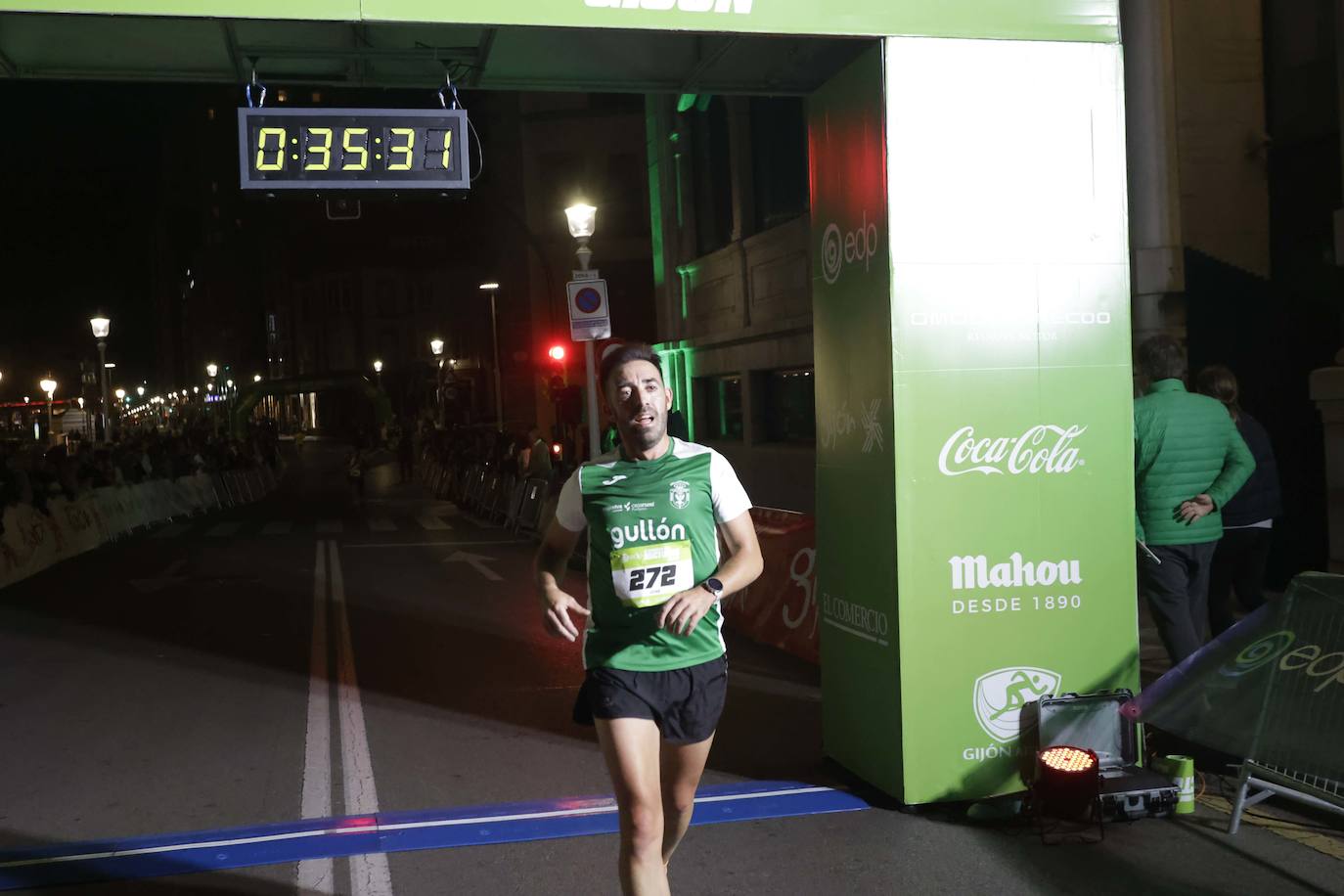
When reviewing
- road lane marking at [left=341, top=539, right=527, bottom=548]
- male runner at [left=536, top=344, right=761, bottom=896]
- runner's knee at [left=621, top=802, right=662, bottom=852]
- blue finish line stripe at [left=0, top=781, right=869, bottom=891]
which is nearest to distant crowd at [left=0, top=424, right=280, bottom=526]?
road lane marking at [left=341, top=539, right=527, bottom=548]

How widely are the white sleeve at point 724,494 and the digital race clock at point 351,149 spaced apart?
10.2ft

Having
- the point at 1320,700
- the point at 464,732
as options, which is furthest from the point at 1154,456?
the point at 464,732

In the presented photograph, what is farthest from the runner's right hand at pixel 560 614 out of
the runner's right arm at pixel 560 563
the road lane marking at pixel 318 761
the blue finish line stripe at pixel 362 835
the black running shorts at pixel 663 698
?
the blue finish line stripe at pixel 362 835

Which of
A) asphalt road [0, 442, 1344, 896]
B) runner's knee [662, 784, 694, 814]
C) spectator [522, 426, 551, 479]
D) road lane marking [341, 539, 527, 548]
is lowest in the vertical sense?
road lane marking [341, 539, 527, 548]

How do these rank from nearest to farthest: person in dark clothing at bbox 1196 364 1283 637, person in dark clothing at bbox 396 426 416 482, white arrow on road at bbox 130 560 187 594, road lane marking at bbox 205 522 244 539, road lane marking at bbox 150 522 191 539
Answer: person in dark clothing at bbox 1196 364 1283 637, white arrow on road at bbox 130 560 187 594, road lane marking at bbox 205 522 244 539, road lane marking at bbox 150 522 191 539, person in dark clothing at bbox 396 426 416 482

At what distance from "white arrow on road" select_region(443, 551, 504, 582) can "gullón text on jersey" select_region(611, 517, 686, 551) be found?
11914 millimetres

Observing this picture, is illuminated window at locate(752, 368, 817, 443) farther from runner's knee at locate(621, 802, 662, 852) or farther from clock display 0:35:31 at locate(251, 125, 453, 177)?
runner's knee at locate(621, 802, 662, 852)

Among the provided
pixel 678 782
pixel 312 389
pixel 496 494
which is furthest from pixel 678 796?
pixel 312 389

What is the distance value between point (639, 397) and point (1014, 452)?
2585 mm

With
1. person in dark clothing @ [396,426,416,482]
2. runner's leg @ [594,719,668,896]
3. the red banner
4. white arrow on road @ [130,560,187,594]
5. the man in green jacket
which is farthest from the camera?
person in dark clothing @ [396,426,416,482]

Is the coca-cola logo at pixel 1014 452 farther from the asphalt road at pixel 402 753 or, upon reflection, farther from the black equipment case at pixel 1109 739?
the asphalt road at pixel 402 753

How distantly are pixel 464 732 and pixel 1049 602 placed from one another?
12.6 ft

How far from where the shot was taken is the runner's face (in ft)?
13.8

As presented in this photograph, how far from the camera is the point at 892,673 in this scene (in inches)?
238
